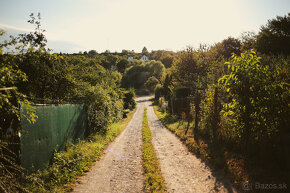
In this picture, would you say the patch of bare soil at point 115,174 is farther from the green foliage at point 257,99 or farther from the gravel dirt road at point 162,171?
the green foliage at point 257,99

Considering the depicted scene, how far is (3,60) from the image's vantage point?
13.7ft

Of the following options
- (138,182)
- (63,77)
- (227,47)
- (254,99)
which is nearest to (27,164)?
(138,182)

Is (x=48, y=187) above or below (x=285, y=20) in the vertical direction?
below

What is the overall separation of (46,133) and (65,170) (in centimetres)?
136

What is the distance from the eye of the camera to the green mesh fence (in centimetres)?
482

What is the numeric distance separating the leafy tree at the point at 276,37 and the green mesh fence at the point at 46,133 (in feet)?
91.2

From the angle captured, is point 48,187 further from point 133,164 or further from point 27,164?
point 133,164

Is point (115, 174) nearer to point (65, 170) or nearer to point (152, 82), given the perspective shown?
point (65, 170)

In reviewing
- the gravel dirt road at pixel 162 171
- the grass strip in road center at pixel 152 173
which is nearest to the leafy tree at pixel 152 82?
the gravel dirt road at pixel 162 171

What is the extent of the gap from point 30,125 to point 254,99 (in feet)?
21.3

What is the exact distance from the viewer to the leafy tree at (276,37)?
24828mm

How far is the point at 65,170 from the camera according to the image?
18.6ft

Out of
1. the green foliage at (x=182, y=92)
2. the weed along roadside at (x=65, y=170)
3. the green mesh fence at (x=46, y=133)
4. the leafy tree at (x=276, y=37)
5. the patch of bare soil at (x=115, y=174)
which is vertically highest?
the leafy tree at (x=276, y=37)

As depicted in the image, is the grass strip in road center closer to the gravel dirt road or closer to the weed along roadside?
the gravel dirt road
